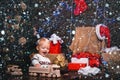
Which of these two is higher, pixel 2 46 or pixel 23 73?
pixel 2 46

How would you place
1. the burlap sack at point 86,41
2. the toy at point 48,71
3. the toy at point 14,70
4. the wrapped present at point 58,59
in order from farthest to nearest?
Result: the burlap sack at point 86,41
the wrapped present at point 58,59
the toy at point 14,70
the toy at point 48,71

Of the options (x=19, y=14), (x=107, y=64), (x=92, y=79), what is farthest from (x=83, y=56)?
(x=19, y=14)

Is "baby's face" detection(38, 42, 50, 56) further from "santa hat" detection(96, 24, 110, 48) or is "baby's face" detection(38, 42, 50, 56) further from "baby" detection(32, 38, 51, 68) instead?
"santa hat" detection(96, 24, 110, 48)

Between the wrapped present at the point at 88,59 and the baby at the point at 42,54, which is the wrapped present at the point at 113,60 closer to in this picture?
the wrapped present at the point at 88,59

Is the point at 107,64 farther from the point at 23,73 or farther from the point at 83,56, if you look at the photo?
the point at 23,73

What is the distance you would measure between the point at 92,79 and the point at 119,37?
705 mm

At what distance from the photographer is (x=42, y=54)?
115 inches

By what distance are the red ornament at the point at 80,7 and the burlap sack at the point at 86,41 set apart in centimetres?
17

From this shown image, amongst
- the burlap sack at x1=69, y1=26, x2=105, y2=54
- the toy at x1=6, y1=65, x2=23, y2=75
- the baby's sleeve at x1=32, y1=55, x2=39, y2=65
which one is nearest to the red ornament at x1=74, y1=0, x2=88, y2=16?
the burlap sack at x1=69, y1=26, x2=105, y2=54

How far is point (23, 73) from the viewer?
9.50 ft

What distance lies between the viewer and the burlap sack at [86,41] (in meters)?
3.14

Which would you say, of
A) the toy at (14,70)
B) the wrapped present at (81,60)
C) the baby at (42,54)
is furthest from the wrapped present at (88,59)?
the toy at (14,70)

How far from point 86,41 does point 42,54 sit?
1.62 feet

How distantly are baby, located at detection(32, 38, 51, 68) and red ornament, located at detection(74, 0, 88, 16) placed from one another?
484mm
